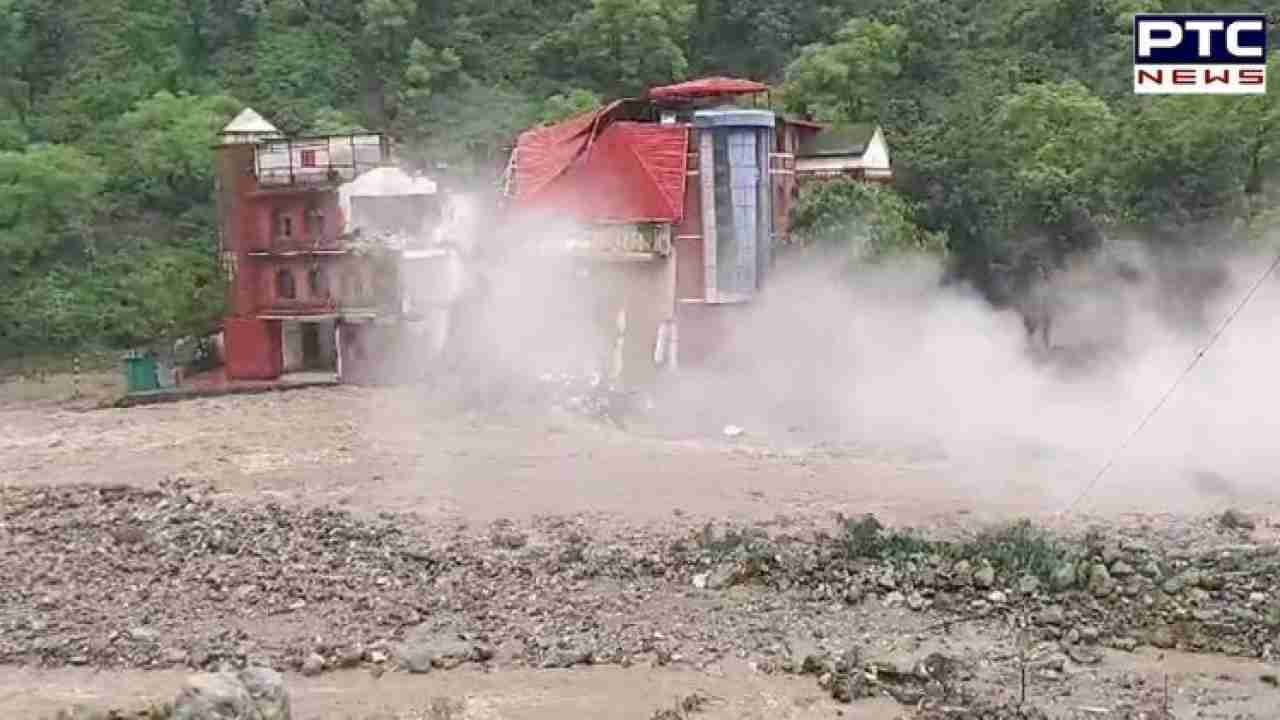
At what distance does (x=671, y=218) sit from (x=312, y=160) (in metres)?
9.48

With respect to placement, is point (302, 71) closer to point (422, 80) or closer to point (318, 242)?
point (422, 80)

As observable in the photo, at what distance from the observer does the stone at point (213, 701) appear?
1365 centimetres

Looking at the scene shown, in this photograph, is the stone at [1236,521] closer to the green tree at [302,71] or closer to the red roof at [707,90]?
the red roof at [707,90]

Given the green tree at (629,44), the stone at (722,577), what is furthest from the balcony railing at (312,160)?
the stone at (722,577)

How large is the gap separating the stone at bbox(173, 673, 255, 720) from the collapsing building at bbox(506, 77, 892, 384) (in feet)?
61.4

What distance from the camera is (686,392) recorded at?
31.5 metres

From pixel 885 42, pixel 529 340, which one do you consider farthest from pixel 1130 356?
pixel 885 42

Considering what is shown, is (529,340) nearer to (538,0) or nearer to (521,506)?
(521,506)

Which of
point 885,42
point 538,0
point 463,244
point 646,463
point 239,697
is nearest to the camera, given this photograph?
point 239,697

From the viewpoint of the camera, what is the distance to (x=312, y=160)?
120ft

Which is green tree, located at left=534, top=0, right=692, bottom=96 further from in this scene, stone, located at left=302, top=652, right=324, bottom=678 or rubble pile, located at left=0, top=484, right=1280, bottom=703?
stone, located at left=302, top=652, right=324, bottom=678

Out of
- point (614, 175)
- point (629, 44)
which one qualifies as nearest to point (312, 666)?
point (614, 175)

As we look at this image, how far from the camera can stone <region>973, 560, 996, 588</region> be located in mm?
18547

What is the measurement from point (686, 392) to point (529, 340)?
14.7 ft
